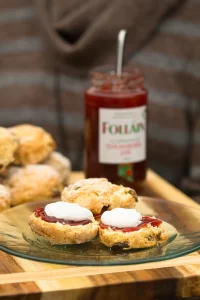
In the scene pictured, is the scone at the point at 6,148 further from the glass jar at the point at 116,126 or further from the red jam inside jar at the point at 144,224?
the red jam inside jar at the point at 144,224

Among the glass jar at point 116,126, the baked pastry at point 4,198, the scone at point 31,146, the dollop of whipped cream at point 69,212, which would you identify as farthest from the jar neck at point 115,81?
the dollop of whipped cream at point 69,212

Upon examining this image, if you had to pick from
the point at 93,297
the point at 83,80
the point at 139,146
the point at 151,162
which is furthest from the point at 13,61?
the point at 93,297

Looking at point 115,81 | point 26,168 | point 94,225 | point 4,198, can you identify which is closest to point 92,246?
point 94,225

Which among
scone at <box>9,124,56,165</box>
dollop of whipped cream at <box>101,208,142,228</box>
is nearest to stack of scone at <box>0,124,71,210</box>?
scone at <box>9,124,56,165</box>

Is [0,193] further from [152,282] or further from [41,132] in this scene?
[152,282]

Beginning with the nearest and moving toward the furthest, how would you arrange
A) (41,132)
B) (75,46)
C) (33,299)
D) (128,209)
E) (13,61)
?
(33,299) < (128,209) < (41,132) < (75,46) < (13,61)

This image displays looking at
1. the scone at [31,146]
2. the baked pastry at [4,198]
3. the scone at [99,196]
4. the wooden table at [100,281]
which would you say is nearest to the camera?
the wooden table at [100,281]
